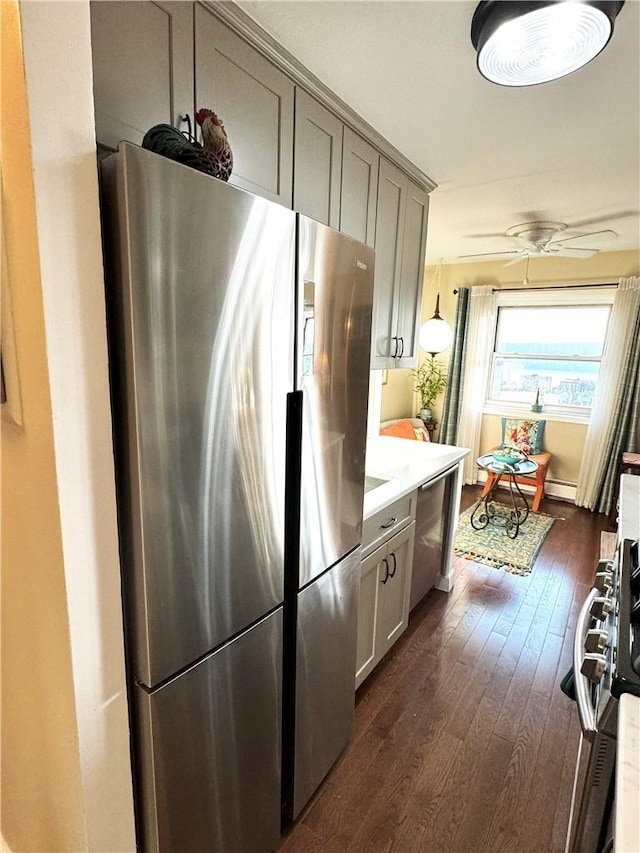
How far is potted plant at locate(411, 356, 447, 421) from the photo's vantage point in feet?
17.0

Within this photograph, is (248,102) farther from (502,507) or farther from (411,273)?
(502,507)

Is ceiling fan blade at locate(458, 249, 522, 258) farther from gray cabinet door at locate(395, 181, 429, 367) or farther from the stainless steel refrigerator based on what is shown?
the stainless steel refrigerator

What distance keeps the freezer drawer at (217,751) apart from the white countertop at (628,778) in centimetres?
79

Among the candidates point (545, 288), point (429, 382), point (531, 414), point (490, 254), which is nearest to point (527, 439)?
point (531, 414)

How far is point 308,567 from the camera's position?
1.29 metres

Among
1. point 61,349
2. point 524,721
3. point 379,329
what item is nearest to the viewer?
point 61,349

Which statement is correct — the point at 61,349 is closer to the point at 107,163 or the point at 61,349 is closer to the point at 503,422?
the point at 107,163

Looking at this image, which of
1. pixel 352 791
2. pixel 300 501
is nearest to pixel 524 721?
pixel 352 791

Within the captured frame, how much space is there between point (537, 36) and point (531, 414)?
13.6 ft

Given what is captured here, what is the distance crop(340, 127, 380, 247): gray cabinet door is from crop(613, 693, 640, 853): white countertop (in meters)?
1.71

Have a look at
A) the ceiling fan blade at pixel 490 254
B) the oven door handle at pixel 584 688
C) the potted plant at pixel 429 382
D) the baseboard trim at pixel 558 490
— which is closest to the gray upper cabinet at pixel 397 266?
the oven door handle at pixel 584 688

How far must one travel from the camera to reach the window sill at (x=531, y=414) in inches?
177

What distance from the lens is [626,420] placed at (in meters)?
4.12

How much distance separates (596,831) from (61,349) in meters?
1.49
